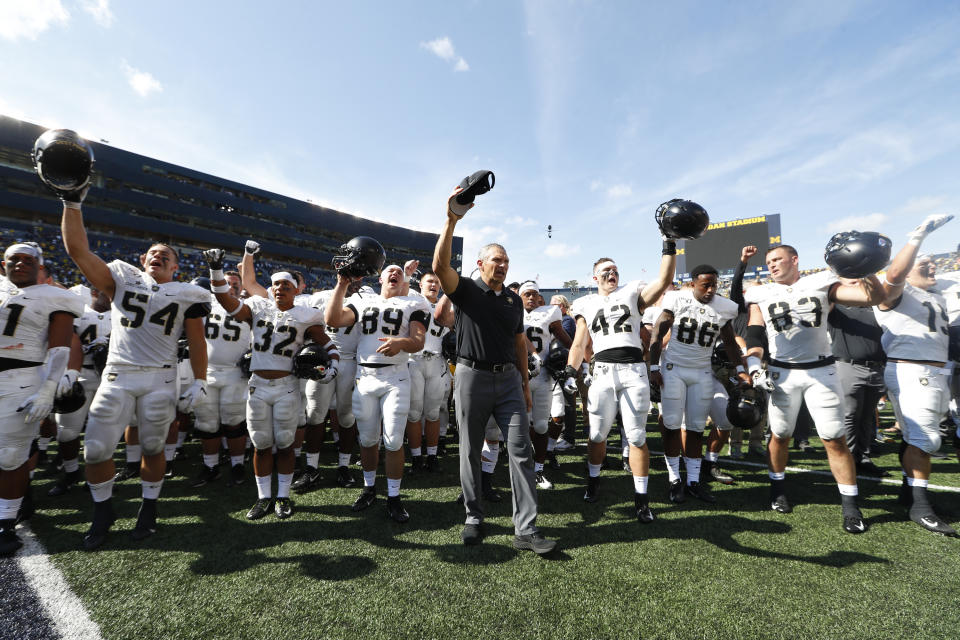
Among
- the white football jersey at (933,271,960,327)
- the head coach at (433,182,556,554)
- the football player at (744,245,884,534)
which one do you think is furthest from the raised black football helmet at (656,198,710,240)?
the white football jersey at (933,271,960,327)

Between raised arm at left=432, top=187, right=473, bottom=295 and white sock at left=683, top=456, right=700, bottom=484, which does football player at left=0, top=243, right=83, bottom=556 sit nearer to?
raised arm at left=432, top=187, right=473, bottom=295

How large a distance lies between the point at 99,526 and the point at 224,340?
232 centimetres

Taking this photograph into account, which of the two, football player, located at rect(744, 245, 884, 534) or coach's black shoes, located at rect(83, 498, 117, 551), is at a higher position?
football player, located at rect(744, 245, 884, 534)

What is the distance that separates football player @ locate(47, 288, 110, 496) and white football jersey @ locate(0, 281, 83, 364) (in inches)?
27.2

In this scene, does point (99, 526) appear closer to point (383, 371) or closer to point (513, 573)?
point (383, 371)

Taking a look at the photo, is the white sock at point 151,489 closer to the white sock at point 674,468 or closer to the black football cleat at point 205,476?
the black football cleat at point 205,476

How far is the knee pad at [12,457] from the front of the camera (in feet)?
11.1

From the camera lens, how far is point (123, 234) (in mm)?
40062

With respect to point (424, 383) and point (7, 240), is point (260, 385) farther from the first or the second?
point (7, 240)

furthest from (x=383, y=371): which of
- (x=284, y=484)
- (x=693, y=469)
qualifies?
(x=693, y=469)

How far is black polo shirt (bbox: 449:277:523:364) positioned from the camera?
11.7 ft

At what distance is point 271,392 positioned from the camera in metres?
4.18

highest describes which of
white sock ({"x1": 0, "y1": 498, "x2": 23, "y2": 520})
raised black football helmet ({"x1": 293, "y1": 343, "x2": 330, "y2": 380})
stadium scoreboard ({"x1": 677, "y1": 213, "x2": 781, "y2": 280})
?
stadium scoreboard ({"x1": 677, "y1": 213, "x2": 781, "y2": 280})

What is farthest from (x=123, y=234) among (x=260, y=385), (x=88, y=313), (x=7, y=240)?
(x=260, y=385)
